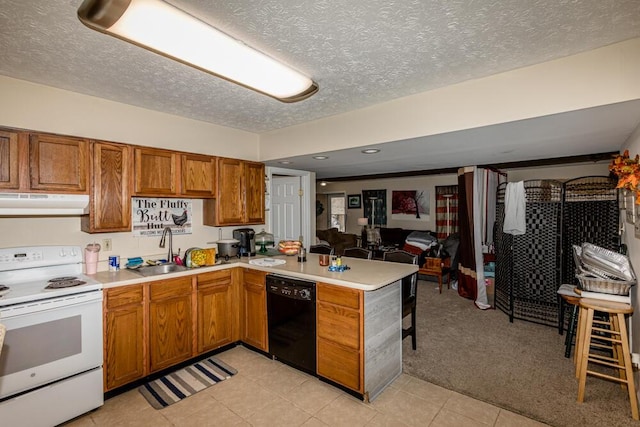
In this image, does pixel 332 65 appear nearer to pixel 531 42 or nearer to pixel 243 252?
pixel 531 42

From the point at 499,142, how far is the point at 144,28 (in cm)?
298

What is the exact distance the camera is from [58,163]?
2391 millimetres

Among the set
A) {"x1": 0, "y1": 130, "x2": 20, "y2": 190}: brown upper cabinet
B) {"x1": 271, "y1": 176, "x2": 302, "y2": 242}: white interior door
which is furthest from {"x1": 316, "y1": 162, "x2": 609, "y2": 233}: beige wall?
{"x1": 0, "y1": 130, "x2": 20, "y2": 190}: brown upper cabinet

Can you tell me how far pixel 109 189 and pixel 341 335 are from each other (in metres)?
2.28

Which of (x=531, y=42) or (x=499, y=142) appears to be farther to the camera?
(x=499, y=142)

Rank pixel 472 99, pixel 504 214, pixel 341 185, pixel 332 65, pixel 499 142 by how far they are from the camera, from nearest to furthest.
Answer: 1. pixel 332 65
2. pixel 472 99
3. pixel 499 142
4. pixel 504 214
5. pixel 341 185

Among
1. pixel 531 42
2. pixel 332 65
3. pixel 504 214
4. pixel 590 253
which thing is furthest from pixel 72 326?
pixel 504 214

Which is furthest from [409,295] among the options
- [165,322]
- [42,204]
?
[42,204]

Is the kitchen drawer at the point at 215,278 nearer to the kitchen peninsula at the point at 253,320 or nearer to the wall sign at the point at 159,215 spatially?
the kitchen peninsula at the point at 253,320

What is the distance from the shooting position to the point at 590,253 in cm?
260

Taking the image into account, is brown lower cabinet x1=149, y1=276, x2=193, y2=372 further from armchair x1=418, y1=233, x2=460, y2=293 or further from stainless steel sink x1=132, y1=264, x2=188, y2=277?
armchair x1=418, y1=233, x2=460, y2=293

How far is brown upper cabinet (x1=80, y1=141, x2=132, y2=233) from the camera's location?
257cm

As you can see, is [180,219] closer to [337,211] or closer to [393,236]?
[393,236]

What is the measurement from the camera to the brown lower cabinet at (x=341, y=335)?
91.1 inches
